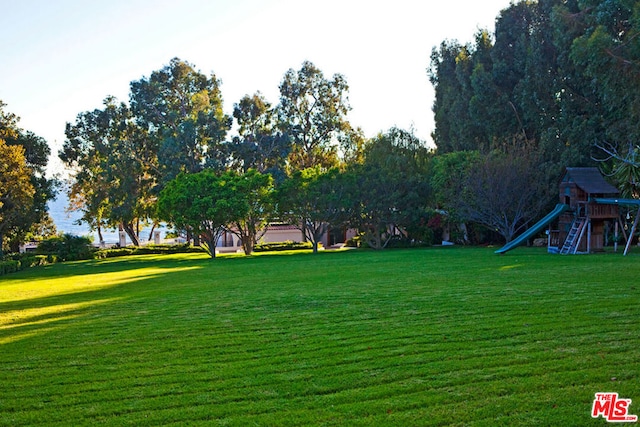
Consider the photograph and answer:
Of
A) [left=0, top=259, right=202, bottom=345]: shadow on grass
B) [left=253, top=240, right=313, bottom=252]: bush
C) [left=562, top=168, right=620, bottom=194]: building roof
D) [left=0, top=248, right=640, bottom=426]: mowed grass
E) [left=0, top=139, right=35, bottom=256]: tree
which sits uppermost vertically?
[left=0, top=139, right=35, bottom=256]: tree

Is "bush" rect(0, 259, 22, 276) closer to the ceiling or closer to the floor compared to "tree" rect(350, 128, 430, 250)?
closer to the floor

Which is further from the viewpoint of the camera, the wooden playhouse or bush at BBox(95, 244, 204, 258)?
bush at BBox(95, 244, 204, 258)

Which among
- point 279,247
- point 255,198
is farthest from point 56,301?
point 279,247

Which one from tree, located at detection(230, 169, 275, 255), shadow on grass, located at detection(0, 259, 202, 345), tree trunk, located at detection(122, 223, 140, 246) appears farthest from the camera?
tree trunk, located at detection(122, 223, 140, 246)

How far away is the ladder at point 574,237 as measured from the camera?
2011 cm

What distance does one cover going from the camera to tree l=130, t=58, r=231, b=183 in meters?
33.2

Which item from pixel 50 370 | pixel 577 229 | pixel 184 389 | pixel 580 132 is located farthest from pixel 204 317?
pixel 580 132

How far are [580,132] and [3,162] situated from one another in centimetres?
2566

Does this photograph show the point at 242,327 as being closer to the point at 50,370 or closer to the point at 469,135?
the point at 50,370

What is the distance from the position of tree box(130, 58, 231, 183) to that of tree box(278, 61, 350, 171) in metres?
4.77

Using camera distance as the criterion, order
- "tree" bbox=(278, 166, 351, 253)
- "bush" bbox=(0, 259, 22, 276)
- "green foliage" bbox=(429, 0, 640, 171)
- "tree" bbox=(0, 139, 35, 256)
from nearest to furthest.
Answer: "green foliage" bbox=(429, 0, 640, 171) < "bush" bbox=(0, 259, 22, 276) < "tree" bbox=(0, 139, 35, 256) < "tree" bbox=(278, 166, 351, 253)

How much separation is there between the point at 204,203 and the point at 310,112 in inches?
615

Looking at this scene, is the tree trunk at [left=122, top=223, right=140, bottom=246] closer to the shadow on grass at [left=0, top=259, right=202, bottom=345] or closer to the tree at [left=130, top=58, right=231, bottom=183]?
the tree at [left=130, top=58, right=231, bottom=183]

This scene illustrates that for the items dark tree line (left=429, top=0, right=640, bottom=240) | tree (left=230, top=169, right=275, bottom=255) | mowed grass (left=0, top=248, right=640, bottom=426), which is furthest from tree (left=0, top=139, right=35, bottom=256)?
dark tree line (left=429, top=0, right=640, bottom=240)
